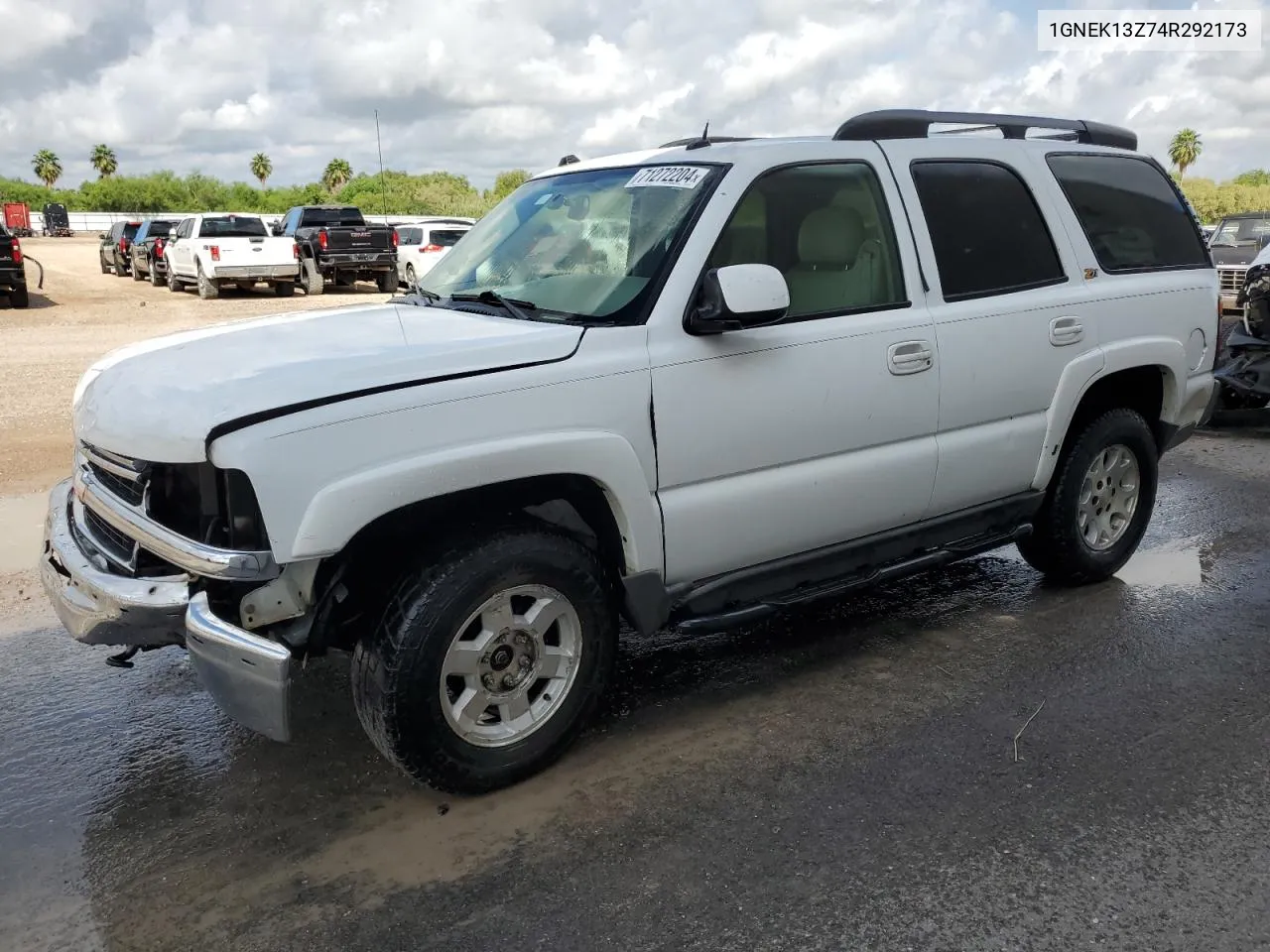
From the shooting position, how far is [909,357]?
157 inches

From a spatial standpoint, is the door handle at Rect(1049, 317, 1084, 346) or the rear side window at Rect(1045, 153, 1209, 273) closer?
the door handle at Rect(1049, 317, 1084, 346)

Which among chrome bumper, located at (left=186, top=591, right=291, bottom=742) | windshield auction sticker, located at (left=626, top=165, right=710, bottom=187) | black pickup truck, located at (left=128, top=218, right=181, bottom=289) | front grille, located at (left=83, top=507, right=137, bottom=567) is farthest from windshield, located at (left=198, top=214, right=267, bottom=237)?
chrome bumper, located at (left=186, top=591, right=291, bottom=742)

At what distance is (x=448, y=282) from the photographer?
4258 millimetres

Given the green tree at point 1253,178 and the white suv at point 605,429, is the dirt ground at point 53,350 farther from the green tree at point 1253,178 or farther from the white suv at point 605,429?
the green tree at point 1253,178

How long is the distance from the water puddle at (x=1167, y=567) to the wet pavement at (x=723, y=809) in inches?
23.5

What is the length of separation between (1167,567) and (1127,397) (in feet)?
3.21

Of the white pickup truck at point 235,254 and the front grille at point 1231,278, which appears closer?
the front grille at point 1231,278

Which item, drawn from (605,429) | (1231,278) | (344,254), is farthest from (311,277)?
(605,429)

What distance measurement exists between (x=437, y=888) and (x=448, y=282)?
2351mm

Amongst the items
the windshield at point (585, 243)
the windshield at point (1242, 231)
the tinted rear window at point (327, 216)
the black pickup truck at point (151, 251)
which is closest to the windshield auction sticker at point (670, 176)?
the windshield at point (585, 243)

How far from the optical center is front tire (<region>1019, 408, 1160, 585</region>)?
483 centimetres

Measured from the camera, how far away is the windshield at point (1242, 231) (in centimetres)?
1468

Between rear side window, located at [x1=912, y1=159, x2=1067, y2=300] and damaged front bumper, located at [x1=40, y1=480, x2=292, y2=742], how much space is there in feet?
9.40

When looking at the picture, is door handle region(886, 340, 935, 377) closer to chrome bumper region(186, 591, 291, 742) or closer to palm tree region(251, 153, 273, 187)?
chrome bumper region(186, 591, 291, 742)
